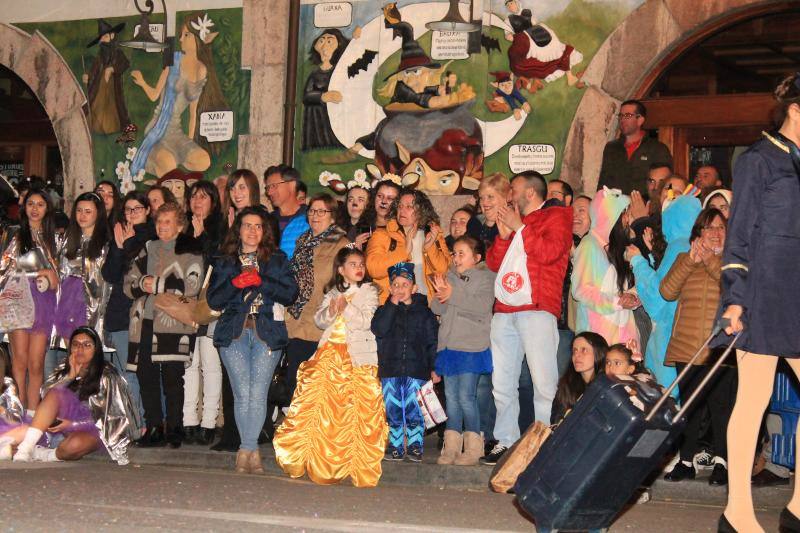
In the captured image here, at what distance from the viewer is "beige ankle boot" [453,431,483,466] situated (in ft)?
33.2

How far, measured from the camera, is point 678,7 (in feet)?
44.6

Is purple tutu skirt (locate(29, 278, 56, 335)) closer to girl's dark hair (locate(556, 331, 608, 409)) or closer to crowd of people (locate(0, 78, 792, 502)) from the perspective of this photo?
crowd of people (locate(0, 78, 792, 502))

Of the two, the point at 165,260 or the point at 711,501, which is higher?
the point at 165,260

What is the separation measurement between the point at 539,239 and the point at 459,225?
130 cm

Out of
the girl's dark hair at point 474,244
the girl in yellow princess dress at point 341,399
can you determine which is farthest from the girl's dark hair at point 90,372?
the girl's dark hair at point 474,244

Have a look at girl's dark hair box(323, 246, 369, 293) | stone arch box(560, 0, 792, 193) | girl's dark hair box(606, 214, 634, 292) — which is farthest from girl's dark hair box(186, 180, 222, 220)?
stone arch box(560, 0, 792, 193)

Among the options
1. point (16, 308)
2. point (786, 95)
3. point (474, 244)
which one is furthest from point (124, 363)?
point (786, 95)

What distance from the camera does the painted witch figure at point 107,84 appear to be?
1650cm

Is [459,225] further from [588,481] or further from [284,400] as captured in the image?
[588,481]

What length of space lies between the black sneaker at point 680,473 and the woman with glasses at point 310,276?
3.10 meters

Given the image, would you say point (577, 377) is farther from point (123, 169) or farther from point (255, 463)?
point (123, 169)

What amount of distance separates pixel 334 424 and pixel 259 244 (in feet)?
5.32

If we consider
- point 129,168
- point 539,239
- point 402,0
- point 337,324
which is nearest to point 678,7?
point 402,0

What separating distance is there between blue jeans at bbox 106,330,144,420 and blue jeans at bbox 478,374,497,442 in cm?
295
